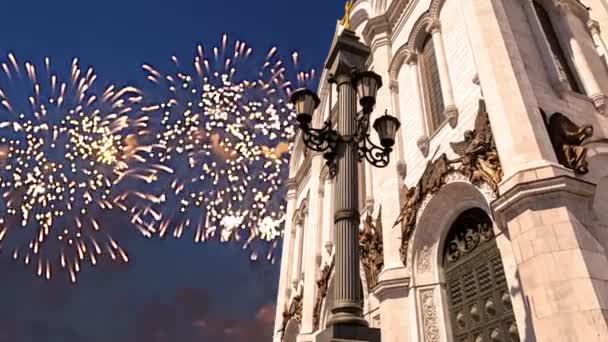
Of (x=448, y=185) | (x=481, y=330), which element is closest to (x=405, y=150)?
(x=448, y=185)

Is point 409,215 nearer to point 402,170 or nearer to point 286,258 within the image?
point 402,170

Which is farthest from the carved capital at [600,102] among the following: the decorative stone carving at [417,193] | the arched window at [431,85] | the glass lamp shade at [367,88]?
the glass lamp shade at [367,88]

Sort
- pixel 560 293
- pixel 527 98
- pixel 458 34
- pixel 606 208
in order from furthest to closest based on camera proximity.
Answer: pixel 458 34 < pixel 527 98 < pixel 606 208 < pixel 560 293

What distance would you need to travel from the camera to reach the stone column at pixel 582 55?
8.56 meters

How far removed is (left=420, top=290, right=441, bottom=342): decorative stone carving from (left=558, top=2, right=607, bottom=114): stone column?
519 centimetres

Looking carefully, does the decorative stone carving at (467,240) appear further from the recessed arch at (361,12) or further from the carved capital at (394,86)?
the recessed arch at (361,12)

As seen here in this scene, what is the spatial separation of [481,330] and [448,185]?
9.23ft

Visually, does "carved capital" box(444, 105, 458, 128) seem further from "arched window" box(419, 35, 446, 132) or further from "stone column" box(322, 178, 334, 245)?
"stone column" box(322, 178, 334, 245)

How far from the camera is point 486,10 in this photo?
335 inches

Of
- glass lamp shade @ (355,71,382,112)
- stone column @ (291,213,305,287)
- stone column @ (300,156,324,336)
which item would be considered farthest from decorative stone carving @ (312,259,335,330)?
glass lamp shade @ (355,71,382,112)

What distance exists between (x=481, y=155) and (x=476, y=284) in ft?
8.17

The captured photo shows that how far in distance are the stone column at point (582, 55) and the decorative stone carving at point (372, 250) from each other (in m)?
5.58

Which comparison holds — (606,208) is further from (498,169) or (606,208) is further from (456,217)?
(456,217)

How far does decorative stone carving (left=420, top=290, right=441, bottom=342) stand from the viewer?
8625 mm
